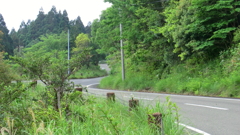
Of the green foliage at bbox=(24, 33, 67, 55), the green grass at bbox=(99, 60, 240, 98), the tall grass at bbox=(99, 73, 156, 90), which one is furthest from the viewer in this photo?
the green foliage at bbox=(24, 33, 67, 55)

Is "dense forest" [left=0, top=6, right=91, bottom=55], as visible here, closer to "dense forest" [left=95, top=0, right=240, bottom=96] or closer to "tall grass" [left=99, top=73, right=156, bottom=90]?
"tall grass" [left=99, top=73, right=156, bottom=90]

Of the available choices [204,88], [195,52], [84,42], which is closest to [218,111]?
[204,88]

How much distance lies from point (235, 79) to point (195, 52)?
13.0 feet

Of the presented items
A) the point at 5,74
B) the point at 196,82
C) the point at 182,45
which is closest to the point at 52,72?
the point at 5,74

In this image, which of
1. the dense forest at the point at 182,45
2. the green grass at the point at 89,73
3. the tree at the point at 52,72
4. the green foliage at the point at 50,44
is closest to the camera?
the tree at the point at 52,72

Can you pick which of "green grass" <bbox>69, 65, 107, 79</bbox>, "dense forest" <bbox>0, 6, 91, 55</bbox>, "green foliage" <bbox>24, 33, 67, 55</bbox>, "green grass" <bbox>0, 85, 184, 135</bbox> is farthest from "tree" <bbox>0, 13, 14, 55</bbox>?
"green grass" <bbox>0, 85, 184, 135</bbox>

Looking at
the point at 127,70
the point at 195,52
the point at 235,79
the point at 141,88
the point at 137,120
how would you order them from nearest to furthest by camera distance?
the point at 137,120 → the point at 235,79 → the point at 195,52 → the point at 141,88 → the point at 127,70

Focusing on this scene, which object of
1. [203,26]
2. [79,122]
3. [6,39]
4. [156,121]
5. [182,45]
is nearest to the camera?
[156,121]

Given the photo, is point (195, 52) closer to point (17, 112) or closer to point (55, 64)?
point (55, 64)

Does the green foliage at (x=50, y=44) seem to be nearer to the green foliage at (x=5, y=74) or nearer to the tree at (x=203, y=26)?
the tree at (x=203, y=26)

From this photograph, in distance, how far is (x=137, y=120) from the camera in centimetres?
494

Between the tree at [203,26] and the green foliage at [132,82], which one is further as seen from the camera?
the green foliage at [132,82]

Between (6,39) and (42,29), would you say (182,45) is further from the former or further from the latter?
(42,29)

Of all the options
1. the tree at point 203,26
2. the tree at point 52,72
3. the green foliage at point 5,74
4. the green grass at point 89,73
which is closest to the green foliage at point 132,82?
the tree at point 203,26
